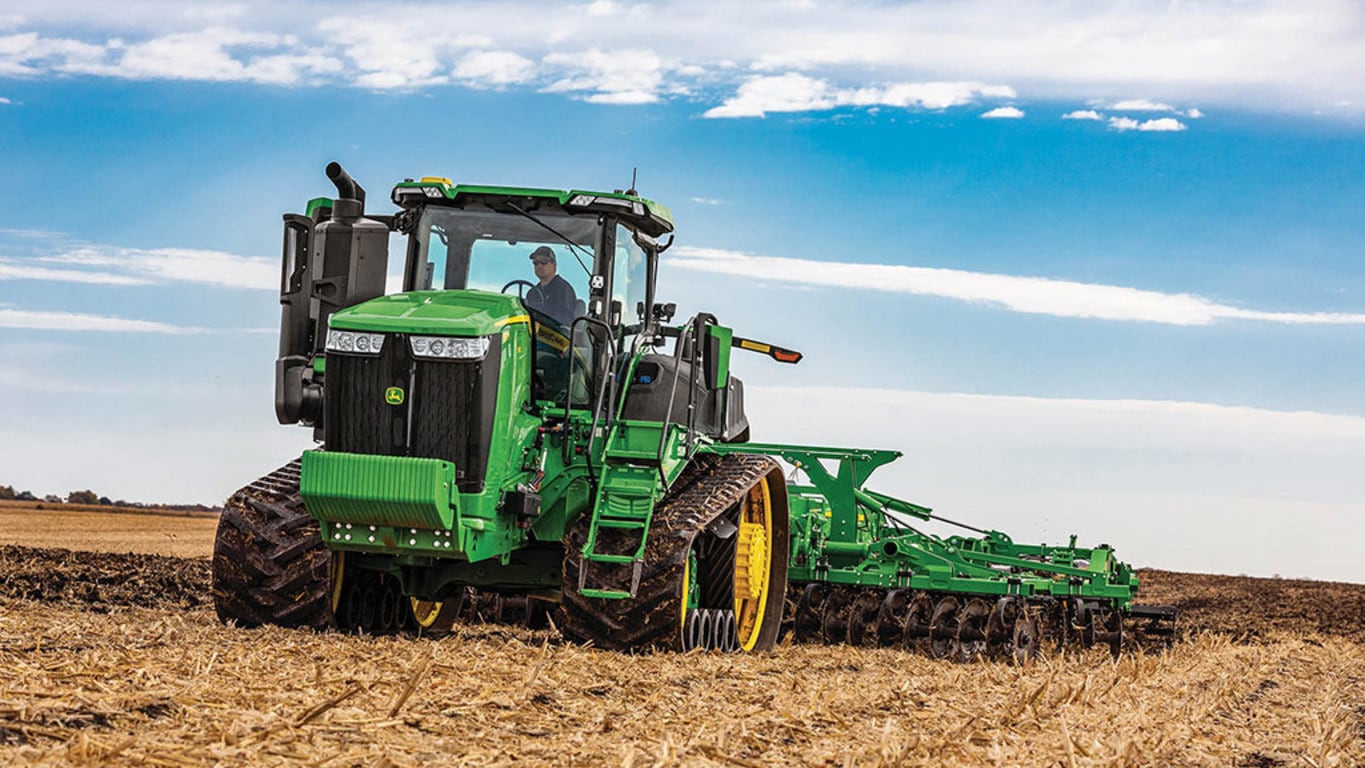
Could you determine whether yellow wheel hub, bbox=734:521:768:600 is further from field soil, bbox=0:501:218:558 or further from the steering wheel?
field soil, bbox=0:501:218:558

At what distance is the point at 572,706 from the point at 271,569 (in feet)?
13.0

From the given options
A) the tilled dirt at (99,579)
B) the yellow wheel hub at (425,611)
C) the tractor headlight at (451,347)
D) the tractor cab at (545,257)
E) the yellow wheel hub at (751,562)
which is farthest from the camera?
the tilled dirt at (99,579)

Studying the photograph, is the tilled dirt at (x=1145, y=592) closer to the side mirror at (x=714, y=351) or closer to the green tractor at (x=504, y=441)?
the green tractor at (x=504, y=441)

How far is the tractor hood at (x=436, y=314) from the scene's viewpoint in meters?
10.4

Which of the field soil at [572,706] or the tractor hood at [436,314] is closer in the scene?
the field soil at [572,706]

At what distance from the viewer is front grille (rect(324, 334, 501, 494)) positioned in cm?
1038

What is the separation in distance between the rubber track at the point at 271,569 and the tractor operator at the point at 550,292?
2.22 m

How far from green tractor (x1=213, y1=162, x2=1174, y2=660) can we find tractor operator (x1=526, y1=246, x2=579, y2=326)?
0.01 meters

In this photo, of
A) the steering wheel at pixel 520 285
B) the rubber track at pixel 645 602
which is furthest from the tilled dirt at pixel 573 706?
the steering wheel at pixel 520 285

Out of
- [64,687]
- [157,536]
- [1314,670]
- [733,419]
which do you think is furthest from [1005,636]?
[157,536]

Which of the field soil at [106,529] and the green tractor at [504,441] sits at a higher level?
Result: the green tractor at [504,441]

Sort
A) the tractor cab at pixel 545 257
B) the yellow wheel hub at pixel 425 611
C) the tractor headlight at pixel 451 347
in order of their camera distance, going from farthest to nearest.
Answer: the yellow wheel hub at pixel 425 611 → the tractor cab at pixel 545 257 → the tractor headlight at pixel 451 347

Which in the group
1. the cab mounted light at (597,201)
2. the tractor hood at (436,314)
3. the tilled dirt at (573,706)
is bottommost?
the tilled dirt at (573,706)

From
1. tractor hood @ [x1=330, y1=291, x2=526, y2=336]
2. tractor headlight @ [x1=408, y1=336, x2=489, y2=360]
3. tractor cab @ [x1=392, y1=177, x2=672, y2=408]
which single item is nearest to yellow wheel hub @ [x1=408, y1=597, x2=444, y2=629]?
tractor cab @ [x1=392, y1=177, x2=672, y2=408]
